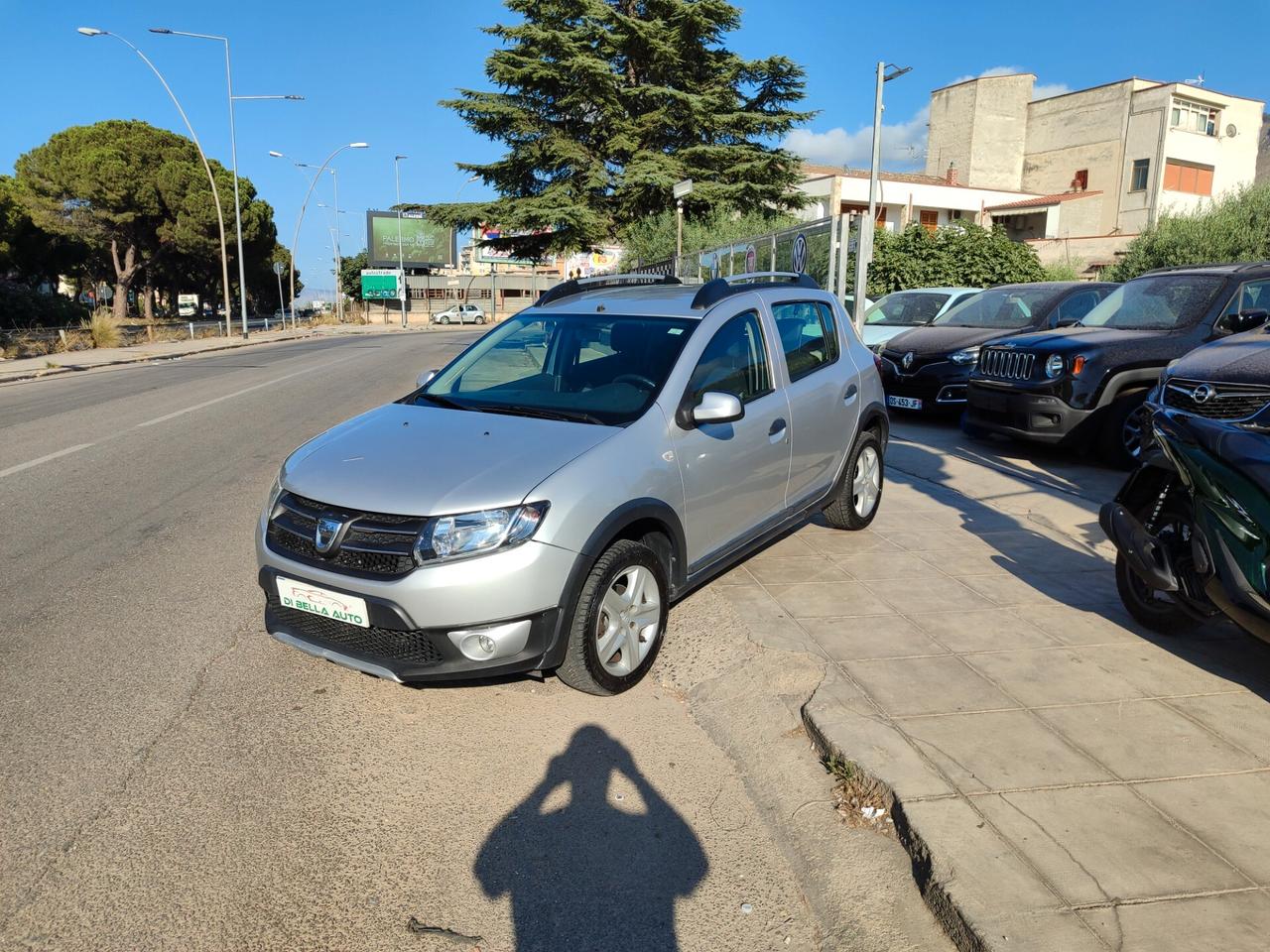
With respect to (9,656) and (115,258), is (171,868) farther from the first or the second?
(115,258)

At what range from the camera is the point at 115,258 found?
50.0 m

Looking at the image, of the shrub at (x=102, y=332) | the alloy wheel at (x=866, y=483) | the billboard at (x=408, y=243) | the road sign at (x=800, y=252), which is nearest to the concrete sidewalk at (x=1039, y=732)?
the alloy wheel at (x=866, y=483)

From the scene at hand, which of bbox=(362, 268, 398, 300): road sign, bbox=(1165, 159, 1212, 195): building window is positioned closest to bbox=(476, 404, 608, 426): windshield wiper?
bbox=(1165, 159, 1212, 195): building window

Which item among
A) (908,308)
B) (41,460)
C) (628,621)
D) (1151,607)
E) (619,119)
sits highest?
(619,119)

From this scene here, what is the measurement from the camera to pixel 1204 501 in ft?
11.7

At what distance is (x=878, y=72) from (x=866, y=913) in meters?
24.5

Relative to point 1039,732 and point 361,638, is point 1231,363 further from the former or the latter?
point 361,638

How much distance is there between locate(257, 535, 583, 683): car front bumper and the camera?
3199mm

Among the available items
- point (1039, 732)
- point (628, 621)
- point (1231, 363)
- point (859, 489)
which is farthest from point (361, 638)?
point (1231, 363)

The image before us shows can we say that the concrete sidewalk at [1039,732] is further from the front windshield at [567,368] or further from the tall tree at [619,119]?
the tall tree at [619,119]

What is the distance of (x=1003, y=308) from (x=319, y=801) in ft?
35.8

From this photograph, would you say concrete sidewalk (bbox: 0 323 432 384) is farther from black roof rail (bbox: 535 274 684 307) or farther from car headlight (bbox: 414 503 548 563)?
car headlight (bbox: 414 503 548 563)

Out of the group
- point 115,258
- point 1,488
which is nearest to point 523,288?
point 115,258

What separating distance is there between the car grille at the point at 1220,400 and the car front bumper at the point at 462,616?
9.26 feet
